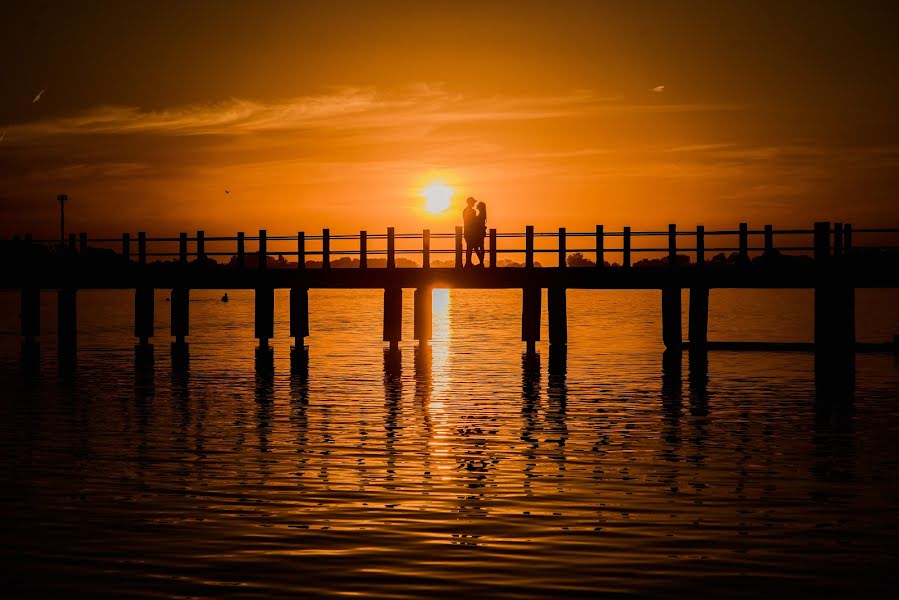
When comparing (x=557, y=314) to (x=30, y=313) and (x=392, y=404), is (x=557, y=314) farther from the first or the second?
(x=30, y=313)

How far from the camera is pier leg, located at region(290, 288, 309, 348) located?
43500mm

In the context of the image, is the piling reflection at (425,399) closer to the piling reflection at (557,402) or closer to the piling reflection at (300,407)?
the piling reflection at (300,407)

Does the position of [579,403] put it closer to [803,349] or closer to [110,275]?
[803,349]

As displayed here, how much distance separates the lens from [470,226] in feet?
119

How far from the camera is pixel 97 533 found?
11688 mm

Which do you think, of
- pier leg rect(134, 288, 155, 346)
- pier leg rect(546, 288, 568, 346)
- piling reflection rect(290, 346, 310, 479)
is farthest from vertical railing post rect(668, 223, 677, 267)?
pier leg rect(134, 288, 155, 346)

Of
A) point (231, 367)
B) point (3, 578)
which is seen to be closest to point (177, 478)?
point (3, 578)

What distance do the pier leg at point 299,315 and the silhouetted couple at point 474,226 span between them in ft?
29.6

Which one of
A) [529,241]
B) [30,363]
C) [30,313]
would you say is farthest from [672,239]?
[30,313]

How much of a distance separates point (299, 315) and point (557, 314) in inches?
378

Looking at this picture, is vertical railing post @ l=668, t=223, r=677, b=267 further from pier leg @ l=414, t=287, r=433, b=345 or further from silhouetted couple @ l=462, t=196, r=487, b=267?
pier leg @ l=414, t=287, r=433, b=345

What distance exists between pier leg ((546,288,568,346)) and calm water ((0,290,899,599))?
35.1 feet

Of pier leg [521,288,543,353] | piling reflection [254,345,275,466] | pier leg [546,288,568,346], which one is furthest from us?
pier leg [521,288,543,353]

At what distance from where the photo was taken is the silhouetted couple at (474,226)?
35.9m
